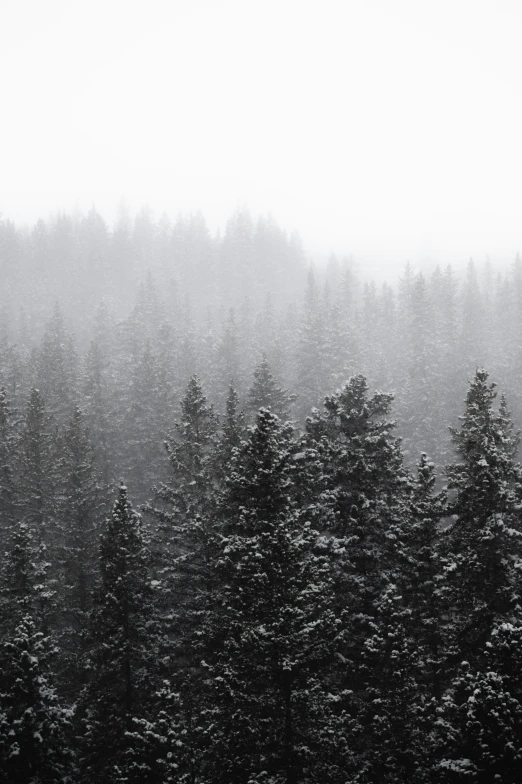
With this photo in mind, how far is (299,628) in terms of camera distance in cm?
1603

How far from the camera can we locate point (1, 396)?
32.4m

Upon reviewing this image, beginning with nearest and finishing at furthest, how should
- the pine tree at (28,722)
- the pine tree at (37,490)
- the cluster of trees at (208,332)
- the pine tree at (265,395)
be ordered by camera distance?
the pine tree at (28,722), the pine tree at (37,490), the pine tree at (265,395), the cluster of trees at (208,332)

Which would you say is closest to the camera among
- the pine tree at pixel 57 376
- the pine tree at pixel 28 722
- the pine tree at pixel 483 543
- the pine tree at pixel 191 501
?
the pine tree at pixel 28 722

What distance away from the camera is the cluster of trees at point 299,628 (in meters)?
15.1

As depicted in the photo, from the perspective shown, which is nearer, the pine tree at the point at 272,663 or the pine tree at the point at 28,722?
the pine tree at the point at 272,663

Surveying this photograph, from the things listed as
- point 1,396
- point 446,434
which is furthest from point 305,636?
point 446,434

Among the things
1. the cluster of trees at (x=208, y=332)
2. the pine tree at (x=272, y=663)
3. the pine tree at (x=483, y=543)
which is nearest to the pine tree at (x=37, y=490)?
the cluster of trees at (x=208, y=332)

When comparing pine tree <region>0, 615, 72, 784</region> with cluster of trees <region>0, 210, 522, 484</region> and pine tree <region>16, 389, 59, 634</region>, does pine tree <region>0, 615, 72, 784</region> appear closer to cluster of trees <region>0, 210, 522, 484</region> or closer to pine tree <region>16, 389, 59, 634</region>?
pine tree <region>16, 389, 59, 634</region>

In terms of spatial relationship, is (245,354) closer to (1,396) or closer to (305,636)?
(1,396)

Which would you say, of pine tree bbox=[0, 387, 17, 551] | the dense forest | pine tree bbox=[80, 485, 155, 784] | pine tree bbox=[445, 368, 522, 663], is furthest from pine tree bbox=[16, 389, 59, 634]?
pine tree bbox=[445, 368, 522, 663]

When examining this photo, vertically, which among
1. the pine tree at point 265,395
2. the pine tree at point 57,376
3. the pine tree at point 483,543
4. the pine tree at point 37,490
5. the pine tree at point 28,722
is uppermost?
the pine tree at point 57,376

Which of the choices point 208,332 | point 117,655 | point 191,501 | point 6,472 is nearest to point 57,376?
point 6,472

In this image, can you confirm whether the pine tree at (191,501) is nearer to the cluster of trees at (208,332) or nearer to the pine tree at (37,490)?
the pine tree at (37,490)

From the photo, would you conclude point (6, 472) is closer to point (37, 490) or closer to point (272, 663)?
point (37, 490)
